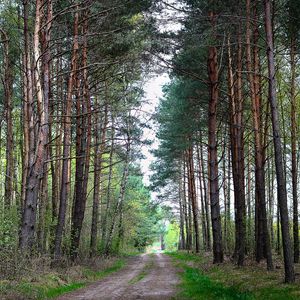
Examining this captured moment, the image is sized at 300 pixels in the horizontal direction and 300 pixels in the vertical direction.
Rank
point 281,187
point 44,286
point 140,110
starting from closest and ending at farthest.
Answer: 1. point 281,187
2. point 44,286
3. point 140,110

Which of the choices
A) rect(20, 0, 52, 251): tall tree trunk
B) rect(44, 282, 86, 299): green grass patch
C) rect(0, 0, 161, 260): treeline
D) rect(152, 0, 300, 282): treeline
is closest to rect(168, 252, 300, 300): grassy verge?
rect(152, 0, 300, 282): treeline

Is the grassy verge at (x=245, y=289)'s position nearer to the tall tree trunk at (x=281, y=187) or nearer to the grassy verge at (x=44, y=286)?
the tall tree trunk at (x=281, y=187)

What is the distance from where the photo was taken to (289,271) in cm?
947

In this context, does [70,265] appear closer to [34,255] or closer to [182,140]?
[34,255]

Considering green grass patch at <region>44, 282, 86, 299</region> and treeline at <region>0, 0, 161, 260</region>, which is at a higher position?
treeline at <region>0, 0, 161, 260</region>

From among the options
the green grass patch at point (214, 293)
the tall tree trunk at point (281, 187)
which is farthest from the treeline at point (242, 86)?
the green grass patch at point (214, 293)

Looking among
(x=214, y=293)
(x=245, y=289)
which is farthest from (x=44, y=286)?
(x=245, y=289)

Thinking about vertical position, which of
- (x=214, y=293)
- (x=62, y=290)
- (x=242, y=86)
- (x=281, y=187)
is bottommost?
(x=62, y=290)

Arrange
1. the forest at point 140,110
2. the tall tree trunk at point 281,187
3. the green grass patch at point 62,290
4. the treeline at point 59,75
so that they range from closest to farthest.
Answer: the tall tree trunk at point 281,187, the green grass patch at point 62,290, the forest at point 140,110, the treeline at point 59,75

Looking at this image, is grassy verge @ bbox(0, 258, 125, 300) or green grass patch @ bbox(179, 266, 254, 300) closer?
green grass patch @ bbox(179, 266, 254, 300)

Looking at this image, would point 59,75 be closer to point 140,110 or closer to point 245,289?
point 140,110

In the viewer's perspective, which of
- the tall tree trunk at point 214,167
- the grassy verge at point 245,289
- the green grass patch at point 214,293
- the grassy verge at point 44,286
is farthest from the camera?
the tall tree trunk at point 214,167

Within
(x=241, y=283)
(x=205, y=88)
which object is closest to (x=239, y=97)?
(x=205, y=88)

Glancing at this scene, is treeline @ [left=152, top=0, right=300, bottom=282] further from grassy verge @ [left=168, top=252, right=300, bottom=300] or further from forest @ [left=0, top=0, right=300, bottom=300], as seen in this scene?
grassy verge @ [left=168, top=252, right=300, bottom=300]
